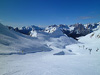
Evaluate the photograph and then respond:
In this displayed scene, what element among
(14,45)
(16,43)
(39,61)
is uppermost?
(16,43)

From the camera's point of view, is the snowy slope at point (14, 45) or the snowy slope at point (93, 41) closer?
the snowy slope at point (14, 45)

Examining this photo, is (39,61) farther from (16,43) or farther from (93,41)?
(93,41)

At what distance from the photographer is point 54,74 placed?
5.12m

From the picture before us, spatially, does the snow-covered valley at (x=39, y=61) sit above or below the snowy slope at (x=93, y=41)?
below

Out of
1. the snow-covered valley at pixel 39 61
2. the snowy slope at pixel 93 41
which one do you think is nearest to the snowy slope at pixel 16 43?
the snow-covered valley at pixel 39 61

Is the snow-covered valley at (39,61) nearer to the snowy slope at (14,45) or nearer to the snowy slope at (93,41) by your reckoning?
the snowy slope at (14,45)

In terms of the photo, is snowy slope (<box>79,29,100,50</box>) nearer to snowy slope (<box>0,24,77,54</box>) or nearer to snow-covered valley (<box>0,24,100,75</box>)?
snow-covered valley (<box>0,24,100,75</box>)

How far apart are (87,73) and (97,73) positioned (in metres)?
0.98

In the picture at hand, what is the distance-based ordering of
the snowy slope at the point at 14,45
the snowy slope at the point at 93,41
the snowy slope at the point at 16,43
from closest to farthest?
the snowy slope at the point at 14,45
the snowy slope at the point at 16,43
the snowy slope at the point at 93,41

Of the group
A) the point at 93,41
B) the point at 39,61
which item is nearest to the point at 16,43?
the point at 39,61

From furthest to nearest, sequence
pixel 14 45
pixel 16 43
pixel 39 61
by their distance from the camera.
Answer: pixel 16 43, pixel 14 45, pixel 39 61

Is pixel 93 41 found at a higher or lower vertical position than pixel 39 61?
higher

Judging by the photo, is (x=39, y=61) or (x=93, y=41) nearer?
(x=39, y=61)

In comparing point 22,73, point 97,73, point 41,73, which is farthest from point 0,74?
point 97,73
